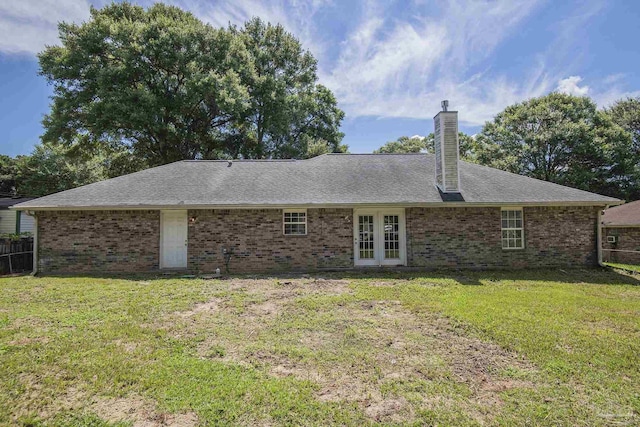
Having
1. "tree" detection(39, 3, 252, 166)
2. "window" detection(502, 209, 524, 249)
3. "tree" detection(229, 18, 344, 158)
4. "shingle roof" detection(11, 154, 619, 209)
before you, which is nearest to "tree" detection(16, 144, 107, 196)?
"tree" detection(39, 3, 252, 166)

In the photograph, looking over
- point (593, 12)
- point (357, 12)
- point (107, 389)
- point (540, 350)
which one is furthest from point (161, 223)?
point (593, 12)

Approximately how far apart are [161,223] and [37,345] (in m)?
6.76

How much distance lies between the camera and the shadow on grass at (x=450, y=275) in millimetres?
9781

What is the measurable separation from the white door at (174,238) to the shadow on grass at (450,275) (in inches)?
24.7

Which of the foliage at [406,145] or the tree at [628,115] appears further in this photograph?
the foliage at [406,145]

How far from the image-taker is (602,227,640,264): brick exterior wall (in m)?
14.9

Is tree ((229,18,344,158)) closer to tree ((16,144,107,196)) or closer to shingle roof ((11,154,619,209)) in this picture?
shingle roof ((11,154,619,209))

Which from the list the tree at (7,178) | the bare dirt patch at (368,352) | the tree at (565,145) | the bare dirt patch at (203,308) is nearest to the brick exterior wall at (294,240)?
the bare dirt patch at (203,308)

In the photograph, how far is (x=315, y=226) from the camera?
11.2 meters

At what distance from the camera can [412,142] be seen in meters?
44.3

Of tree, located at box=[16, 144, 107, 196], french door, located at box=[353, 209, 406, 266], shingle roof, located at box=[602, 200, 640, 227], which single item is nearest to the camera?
french door, located at box=[353, 209, 406, 266]

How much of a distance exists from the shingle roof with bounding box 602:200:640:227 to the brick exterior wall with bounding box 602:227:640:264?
375mm

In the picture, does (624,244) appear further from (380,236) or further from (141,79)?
(141,79)

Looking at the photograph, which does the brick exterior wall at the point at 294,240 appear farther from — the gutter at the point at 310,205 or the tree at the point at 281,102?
the tree at the point at 281,102
